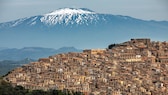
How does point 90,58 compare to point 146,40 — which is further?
point 146,40

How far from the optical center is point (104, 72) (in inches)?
1634

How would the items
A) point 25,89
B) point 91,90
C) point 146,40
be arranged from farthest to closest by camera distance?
point 146,40
point 91,90
point 25,89

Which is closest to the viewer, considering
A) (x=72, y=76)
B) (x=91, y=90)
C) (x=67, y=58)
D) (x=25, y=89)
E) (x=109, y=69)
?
(x=25, y=89)

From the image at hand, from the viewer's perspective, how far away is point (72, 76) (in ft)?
131

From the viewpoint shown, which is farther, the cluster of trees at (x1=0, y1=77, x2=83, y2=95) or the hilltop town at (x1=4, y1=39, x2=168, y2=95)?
the hilltop town at (x1=4, y1=39, x2=168, y2=95)

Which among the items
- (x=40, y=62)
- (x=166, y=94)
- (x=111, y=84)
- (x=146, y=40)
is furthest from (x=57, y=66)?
(x=146, y=40)

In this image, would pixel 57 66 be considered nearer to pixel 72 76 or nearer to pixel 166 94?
pixel 72 76

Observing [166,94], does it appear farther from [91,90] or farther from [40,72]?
[40,72]

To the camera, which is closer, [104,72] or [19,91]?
[19,91]

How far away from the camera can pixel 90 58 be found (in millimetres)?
46906

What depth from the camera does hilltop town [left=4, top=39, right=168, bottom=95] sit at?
1476 inches

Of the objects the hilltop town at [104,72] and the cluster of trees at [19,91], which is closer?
the cluster of trees at [19,91]

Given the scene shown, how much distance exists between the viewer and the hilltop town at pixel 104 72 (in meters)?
37.5

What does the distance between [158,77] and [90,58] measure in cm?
665
